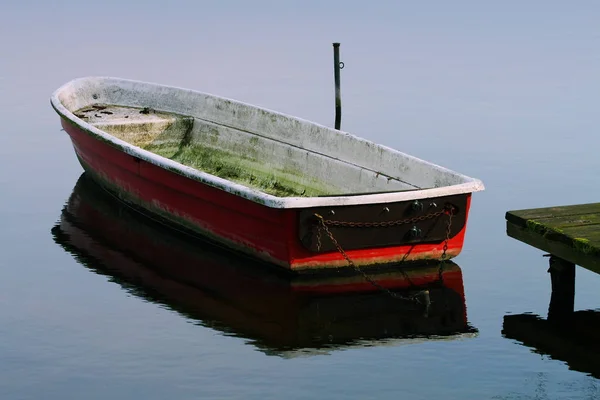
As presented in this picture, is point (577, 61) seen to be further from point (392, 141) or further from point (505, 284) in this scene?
point (505, 284)

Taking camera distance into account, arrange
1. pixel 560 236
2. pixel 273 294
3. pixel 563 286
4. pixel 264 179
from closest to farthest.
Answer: pixel 560 236 → pixel 563 286 → pixel 273 294 → pixel 264 179

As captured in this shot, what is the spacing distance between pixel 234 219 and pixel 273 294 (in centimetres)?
113

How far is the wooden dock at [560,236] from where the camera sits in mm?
10781

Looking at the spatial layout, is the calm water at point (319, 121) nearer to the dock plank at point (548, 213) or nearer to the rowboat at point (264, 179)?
the rowboat at point (264, 179)

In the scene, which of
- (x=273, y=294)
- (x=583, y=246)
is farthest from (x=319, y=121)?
(x=583, y=246)

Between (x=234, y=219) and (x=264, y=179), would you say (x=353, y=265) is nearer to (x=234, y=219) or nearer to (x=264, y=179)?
(x=234, y=219)

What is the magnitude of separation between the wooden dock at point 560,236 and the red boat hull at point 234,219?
0.83m

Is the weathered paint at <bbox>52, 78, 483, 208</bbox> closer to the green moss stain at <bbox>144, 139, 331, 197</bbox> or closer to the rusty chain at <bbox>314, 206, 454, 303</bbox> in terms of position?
the rusty chain at <bbox>314, 206, 454, 303</bbox>

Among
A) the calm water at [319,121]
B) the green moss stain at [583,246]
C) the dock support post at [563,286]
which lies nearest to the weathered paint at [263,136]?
the calm water at [319,121]

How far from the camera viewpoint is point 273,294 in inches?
457

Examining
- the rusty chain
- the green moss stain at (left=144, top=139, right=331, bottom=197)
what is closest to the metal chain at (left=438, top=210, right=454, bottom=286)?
the rusty chain

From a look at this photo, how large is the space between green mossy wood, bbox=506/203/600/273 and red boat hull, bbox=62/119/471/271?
80 cm

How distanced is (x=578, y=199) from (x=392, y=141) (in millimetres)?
4164

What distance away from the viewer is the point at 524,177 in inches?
659
